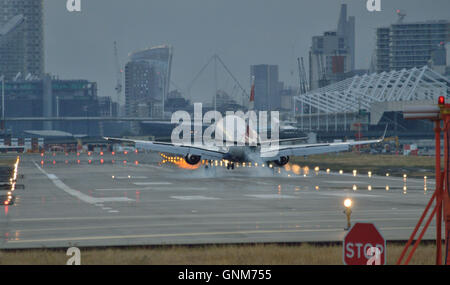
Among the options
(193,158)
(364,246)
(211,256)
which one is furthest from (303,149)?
(364,246)

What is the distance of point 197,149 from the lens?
81.6 meters

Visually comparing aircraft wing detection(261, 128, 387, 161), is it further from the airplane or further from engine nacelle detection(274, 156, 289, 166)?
engine nacelle detection(274, 156, 289, 166)

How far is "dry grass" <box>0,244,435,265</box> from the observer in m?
24.1

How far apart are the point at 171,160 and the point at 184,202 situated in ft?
270

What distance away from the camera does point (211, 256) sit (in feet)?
83.0

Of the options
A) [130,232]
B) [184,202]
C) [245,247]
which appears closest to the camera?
[245,247]

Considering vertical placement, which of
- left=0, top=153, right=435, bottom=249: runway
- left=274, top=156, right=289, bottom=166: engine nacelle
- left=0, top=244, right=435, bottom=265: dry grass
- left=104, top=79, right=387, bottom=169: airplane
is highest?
left=104, top=79, right=387, bottom=169: airplane

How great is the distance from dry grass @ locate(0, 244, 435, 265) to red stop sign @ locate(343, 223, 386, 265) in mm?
5728

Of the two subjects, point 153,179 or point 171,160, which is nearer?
point 153,179

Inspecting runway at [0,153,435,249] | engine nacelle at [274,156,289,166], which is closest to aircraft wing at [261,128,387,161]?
engine nacelle at [274,156,289,166]

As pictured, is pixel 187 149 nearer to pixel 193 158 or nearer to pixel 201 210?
pixel 193 158

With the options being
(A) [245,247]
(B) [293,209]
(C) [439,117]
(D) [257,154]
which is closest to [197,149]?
(D) [257,154]

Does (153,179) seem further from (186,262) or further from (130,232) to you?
(186,262)

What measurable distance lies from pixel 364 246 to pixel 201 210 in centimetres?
2577
